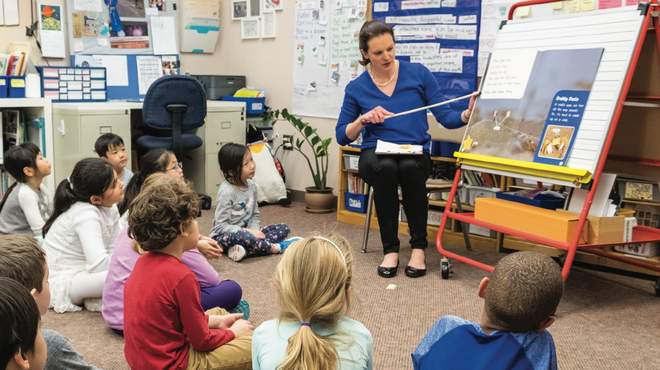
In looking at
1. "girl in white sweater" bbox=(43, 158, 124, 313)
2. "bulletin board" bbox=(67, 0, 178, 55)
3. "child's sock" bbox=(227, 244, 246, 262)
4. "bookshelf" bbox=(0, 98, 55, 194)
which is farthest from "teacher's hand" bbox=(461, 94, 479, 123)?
"bulletin board" bbox=(67, 0, 178, 55)

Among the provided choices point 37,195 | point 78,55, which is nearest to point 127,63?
point 78,55

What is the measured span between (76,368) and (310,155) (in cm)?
327

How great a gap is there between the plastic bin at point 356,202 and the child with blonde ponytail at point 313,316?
8.39 feet

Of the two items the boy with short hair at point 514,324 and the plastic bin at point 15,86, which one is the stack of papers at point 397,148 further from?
the plastic bin at point 15,86

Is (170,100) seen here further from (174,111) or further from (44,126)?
(44,126)

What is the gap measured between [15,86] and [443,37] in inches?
102

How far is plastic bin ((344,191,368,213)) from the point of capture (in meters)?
3.68

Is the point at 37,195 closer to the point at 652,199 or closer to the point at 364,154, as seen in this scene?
the point at 364,154

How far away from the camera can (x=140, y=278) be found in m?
1.37

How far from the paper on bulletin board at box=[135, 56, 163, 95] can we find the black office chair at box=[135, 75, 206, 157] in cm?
69

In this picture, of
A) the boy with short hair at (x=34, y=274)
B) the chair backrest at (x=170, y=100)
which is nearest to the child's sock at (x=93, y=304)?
the boy with short hair at (x=34, y=274)

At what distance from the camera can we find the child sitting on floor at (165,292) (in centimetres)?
134

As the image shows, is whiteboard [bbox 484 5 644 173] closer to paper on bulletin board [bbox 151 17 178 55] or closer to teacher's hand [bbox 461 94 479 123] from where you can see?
teacher's hand [bbox 461 94 479 123]

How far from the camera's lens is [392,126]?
278 centimetres
